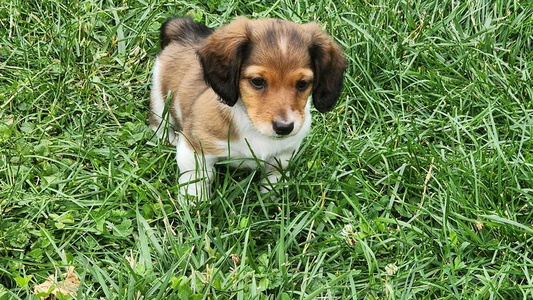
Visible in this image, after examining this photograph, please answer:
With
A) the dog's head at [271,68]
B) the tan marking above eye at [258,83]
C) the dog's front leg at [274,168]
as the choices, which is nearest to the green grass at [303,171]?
the dog's front leg at [274,168]

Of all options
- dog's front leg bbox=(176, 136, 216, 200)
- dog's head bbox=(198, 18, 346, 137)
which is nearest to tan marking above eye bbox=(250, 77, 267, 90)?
dog's head bbox=(198, 18, 346, 137)

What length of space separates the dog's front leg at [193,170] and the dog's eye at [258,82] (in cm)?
70

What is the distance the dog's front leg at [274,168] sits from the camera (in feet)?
18.7

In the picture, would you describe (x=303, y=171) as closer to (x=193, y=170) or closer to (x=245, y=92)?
(x=193, y=170)

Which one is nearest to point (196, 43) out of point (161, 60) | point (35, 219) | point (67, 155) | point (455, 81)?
point (161, 60)

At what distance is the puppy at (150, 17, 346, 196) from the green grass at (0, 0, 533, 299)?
227mm

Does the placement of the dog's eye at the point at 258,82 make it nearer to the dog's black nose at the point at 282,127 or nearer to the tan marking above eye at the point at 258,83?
the tan marking above eye at the point at 258,83

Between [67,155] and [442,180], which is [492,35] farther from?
[67,155]

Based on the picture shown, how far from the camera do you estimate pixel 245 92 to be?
505 cm

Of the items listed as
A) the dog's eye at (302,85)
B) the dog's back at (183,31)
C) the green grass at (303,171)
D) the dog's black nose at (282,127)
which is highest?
the dog's eye at (302,85)

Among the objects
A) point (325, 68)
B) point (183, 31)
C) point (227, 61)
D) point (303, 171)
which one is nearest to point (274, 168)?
point (303, 171)

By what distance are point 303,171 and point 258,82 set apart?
3.62 ft

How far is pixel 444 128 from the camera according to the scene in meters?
6.38

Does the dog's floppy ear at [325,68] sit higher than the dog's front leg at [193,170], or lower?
higher
